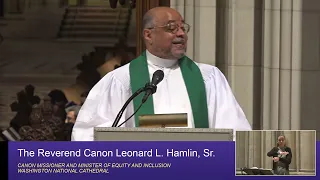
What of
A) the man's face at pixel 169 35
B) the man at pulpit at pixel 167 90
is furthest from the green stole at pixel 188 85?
the man's face at pixel 169 35

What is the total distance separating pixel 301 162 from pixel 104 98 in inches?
65.3

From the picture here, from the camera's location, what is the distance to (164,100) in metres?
5.95

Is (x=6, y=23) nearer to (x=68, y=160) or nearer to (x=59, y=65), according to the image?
(x=59, y=65)

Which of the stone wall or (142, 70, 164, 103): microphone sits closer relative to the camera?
(142, 70, 164, 103): microphone

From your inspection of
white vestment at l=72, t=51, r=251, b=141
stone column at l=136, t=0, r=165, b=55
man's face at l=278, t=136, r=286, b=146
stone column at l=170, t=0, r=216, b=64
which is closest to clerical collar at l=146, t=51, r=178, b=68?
white vestment at l=72, t=51, r=251, b=141

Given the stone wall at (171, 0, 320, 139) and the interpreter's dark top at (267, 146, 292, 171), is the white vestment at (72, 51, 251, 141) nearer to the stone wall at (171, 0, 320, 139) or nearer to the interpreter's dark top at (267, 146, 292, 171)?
the interpreter's dark top at (267, 146, 292, 171)

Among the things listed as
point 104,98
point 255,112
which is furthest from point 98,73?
point 104,98

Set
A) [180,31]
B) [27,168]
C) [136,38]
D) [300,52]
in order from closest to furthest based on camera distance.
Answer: [27,168] → [180,31] → [300,52] → [136,38]

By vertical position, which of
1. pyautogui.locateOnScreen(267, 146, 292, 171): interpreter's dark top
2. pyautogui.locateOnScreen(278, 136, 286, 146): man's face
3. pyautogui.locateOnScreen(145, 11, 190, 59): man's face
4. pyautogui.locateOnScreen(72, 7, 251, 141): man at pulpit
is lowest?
pyautogui.locateOnScreen(267, 146, 292, 171): interpreter's dark top

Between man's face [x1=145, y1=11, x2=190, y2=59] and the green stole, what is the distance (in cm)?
20

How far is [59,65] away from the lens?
9.28m

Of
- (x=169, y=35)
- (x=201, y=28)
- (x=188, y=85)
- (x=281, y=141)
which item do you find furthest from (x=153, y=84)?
(x=201, y=28)

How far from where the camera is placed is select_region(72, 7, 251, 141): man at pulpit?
5.74m

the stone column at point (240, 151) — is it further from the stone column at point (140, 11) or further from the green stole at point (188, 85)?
the stone column at point (140, 11)
